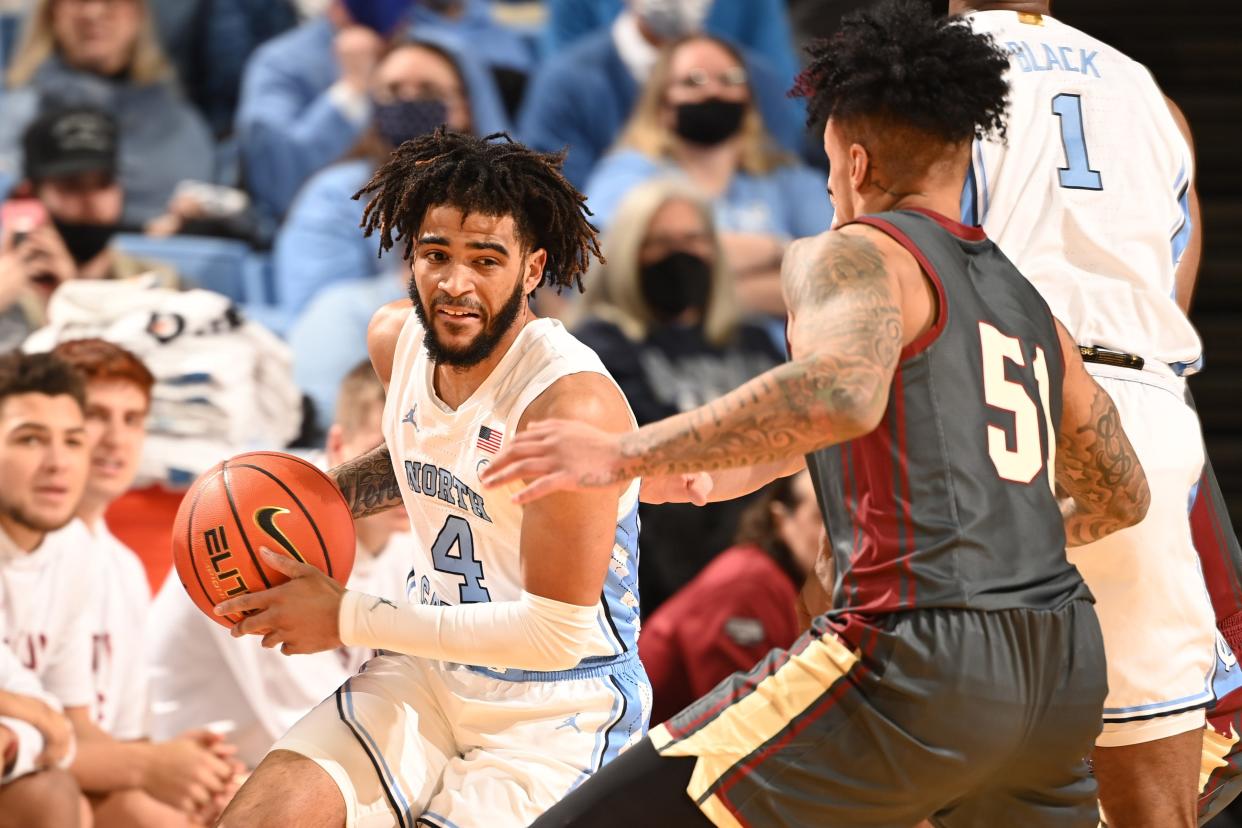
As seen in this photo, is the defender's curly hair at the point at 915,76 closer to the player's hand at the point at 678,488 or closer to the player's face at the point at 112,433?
the player's hand at the point at 678,488

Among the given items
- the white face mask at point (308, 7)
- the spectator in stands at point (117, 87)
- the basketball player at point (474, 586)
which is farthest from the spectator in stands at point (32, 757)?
the white face mask at point (308, 7)

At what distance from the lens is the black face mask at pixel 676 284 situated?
268 inches

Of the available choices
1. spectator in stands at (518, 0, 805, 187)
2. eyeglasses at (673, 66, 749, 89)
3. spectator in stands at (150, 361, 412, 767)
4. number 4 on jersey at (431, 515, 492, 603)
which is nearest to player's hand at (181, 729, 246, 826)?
spectator in stands at (150, 361, 412, 767)

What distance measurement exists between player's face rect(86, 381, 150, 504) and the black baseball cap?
136cm

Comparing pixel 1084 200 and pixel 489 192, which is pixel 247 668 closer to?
pixel 489 192

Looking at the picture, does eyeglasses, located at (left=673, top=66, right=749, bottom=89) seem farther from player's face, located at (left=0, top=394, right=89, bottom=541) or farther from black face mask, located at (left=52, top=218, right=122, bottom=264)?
player's face, located at (left=0, top=394, right=89, bottom=541)

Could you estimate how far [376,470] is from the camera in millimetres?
3465

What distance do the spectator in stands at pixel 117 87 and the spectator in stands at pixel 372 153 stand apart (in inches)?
23.0

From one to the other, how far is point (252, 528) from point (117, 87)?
4493 mm

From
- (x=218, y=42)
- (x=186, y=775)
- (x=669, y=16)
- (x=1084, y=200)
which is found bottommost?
(x=186, y=775)

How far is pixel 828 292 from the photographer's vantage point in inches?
94.8

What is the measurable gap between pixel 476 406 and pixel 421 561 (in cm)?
37

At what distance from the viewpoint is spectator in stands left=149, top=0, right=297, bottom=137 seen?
7.19m

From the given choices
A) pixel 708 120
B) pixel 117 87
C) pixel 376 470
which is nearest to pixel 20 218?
pixel 117 87
